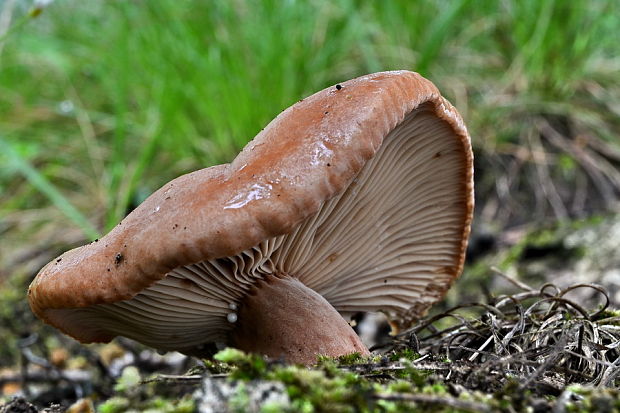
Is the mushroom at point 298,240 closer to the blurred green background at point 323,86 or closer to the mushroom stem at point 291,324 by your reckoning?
the mushroom stem at point 291,324

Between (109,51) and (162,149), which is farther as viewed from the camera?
(109,51)

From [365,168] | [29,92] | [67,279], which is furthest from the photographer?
[29,92]

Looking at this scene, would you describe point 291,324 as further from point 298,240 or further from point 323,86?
point 323,86

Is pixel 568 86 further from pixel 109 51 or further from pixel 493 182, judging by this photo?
pixel 109 51

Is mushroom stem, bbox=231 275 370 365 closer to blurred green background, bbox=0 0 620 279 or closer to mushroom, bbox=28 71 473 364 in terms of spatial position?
mushroom, bbox=28 71 473 364

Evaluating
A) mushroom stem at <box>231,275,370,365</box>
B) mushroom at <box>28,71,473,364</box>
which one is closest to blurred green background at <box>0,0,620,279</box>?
mushroom at <box>28,71,473,364</box>

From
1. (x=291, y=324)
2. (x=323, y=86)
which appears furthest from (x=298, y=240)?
(x=323, y=86)

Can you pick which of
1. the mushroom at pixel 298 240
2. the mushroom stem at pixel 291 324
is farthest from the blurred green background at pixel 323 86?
the mushroom stem at pixel 291 324

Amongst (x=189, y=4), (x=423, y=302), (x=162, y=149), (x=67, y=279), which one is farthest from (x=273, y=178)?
(x=189, y=4)
